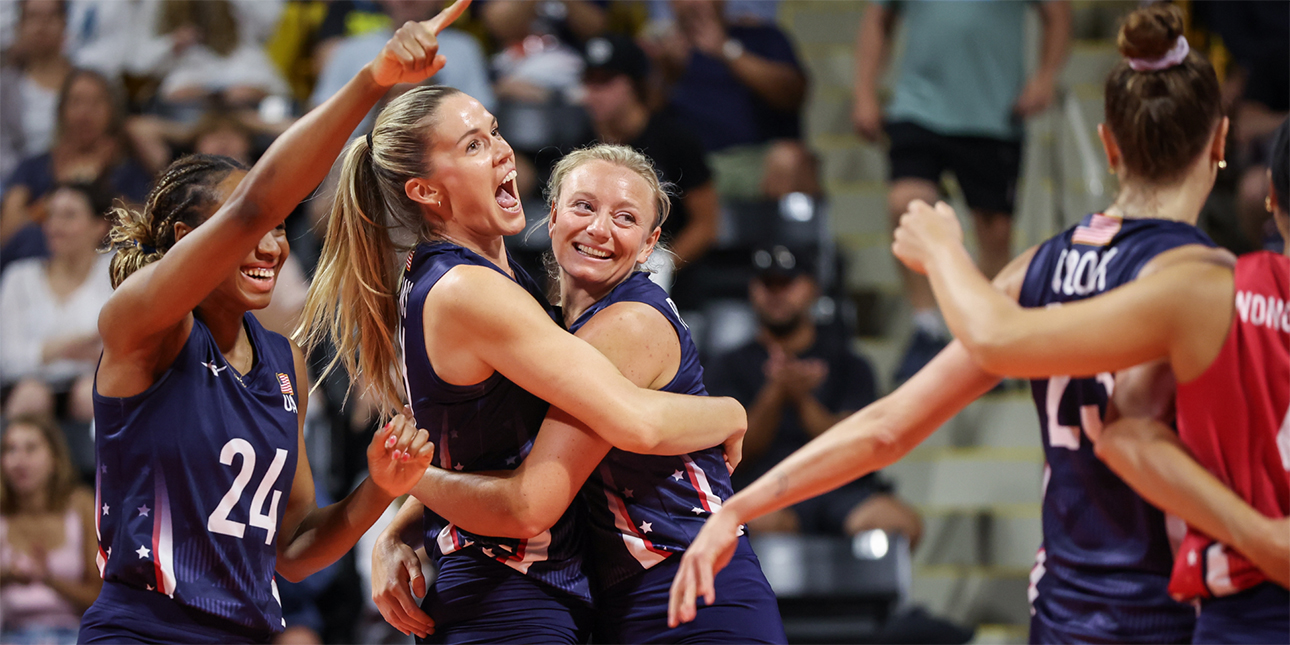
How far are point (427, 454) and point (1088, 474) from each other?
1287 mm

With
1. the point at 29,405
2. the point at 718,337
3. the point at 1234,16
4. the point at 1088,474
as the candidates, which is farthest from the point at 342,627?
the point at 1234,16

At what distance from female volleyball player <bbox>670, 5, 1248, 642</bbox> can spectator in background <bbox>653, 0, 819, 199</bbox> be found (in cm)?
510

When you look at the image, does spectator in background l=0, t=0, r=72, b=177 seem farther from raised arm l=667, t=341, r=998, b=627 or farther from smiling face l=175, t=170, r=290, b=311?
raised arm l=667, t=341, r=998, b=627

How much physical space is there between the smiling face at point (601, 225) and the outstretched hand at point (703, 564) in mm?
680

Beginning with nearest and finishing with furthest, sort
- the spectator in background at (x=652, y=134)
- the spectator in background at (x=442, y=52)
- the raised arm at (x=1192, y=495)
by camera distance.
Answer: the raised arm at (x=1192, y=495)
the spectator in background at (x=652, y=134)
the spectator in background at (x=442, y=52)

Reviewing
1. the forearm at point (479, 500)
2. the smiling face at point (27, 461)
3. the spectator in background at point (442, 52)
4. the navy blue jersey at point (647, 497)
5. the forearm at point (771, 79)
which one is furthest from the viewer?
the forearm at point (771, 79)

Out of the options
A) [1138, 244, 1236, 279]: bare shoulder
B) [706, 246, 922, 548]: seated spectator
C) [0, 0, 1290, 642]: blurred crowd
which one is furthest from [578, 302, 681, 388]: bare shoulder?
[706, 246, 922, 548]: seated spectator

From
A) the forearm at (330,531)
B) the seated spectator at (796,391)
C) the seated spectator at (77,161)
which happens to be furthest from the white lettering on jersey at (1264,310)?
the seated spectator at (77,161)

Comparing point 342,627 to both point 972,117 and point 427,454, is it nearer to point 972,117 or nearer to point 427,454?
point 427,454

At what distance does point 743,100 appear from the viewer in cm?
748

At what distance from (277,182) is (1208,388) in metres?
1.70

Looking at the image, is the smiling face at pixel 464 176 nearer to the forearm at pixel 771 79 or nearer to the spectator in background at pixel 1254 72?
the spectator in background at pixel 1254 72

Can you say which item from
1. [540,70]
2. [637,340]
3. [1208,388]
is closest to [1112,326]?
[1208,388]

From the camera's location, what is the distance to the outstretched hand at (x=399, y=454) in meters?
2.42
